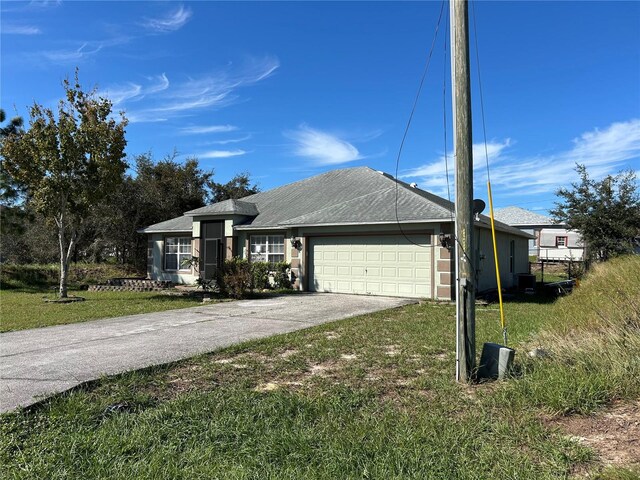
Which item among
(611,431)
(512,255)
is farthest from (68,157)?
(512,255)

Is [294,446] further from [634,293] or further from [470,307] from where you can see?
[634,293]

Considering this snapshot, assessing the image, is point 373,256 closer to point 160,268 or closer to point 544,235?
point 160,268

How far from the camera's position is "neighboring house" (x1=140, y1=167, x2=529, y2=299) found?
48.7 ft

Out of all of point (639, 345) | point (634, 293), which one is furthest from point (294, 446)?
point (634, 293)

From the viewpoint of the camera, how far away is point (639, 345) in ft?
15.8

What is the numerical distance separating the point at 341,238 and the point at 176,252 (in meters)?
9.80

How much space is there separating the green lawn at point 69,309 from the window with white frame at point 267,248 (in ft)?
14.4

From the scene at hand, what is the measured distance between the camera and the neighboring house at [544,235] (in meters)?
30.5

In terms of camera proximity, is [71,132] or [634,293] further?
[71,132]

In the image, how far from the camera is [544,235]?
31750 mm

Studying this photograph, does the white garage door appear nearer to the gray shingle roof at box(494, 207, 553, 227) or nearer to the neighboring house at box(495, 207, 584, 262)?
the neighboring house at box(495, 207, 584, 262)

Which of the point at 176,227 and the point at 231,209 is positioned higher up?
the point at 231,209

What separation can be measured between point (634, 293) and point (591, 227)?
1622cm

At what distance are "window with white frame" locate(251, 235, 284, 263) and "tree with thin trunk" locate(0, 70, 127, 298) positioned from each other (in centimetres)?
626
